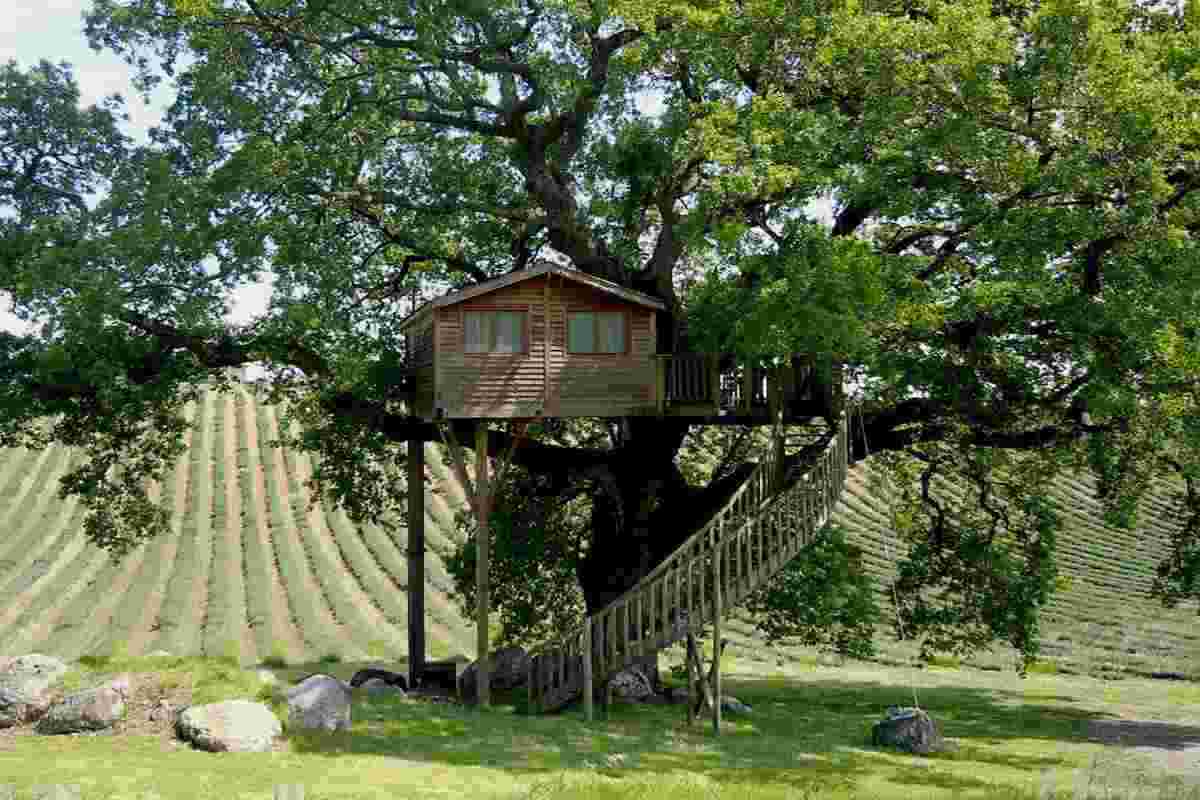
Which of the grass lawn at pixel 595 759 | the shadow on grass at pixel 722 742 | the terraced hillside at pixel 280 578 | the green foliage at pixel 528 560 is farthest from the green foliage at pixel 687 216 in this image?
the terraced hillside at pixel 280 578

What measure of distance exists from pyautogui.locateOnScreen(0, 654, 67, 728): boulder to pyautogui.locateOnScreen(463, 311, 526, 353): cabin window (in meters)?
8.35

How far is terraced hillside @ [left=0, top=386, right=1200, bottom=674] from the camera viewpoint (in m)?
35.0

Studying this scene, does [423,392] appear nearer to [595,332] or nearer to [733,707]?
[595,332]

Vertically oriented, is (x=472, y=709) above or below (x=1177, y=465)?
below

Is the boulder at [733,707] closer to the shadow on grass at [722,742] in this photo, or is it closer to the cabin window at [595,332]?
the shadow on grass at [722,742]

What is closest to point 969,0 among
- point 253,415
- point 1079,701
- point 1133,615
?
point 1079,701

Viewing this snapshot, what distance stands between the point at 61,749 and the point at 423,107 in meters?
16.5

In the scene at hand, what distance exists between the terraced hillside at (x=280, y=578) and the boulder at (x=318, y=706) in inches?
580

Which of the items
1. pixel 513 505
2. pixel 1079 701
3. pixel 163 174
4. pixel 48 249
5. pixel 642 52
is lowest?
pixel 1079 701

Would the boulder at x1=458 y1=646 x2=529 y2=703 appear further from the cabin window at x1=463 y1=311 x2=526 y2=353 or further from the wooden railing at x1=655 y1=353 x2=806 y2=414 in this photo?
the cabin window at x1=463 y1=311 x2=526 y2=353

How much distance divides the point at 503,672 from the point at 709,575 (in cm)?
537

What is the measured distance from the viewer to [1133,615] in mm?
40812

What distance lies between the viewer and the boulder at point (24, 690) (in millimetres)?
16391

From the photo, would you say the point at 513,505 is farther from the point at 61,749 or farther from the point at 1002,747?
the point at 61,749
